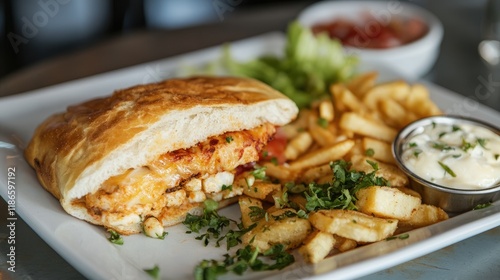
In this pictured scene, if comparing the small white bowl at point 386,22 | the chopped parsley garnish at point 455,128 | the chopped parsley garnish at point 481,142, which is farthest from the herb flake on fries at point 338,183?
the small white bowl at point 386,22

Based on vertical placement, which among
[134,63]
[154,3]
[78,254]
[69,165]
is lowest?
[154,3]

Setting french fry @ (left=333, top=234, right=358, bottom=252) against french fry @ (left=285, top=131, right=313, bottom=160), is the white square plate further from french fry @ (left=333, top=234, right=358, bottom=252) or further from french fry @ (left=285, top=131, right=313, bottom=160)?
french fry @ (left=285, top=131, right=313, bottom=160)

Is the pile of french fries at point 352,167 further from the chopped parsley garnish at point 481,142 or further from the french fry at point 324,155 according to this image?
the chopped parsley garnish at point 481,142

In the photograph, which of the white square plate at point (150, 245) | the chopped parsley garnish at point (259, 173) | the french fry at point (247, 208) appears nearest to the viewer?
the white square plate at point (150, 245)

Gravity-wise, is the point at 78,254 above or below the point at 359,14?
above

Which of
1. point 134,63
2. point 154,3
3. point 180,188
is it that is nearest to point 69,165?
point 180,188

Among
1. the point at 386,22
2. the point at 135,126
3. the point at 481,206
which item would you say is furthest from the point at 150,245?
the point at 386,22

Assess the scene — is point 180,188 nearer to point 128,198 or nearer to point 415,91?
point 128,198
